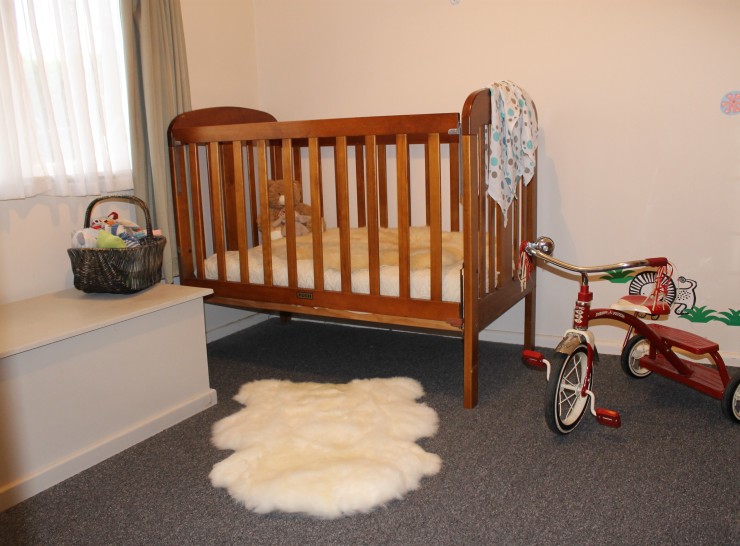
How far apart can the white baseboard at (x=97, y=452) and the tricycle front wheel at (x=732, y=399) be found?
1.82m

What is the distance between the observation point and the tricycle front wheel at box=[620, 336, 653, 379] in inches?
97.4

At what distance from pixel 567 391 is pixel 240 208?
4.89 feet

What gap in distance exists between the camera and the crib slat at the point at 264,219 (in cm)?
258

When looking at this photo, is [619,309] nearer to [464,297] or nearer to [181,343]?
[464,297]

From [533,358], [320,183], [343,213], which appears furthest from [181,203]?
[533,358]

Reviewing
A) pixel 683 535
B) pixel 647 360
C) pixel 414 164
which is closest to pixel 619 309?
pixel 647 360

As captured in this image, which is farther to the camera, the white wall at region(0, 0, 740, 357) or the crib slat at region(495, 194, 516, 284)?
the white wall at region(0, 0, 740, 357)

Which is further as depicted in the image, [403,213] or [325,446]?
[403,213]

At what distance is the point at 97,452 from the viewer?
1.99m

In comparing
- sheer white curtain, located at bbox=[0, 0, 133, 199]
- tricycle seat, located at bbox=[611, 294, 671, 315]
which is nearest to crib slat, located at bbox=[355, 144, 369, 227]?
sheer white curtain, located at bbox=[0, 0, 133, 199]

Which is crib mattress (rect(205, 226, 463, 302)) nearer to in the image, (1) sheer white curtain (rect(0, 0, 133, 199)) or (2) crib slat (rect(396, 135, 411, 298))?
(2) crib slat (rect(396, 135, 411, 298))

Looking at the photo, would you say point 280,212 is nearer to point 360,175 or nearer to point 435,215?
point 360,175

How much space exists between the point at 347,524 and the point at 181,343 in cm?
100

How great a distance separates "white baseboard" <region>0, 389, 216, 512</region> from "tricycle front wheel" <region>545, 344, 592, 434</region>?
1.25 m
